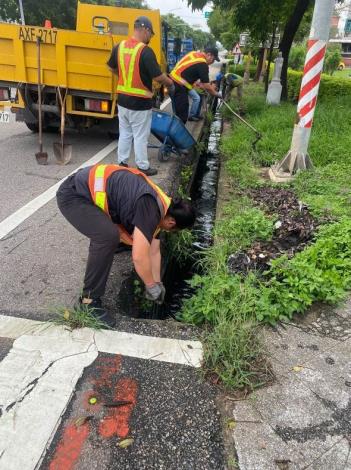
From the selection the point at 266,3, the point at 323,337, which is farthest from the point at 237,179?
the point at 266,3

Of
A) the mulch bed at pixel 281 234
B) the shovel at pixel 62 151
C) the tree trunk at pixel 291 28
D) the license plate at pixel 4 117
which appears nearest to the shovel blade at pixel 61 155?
the shovel at pixel 62 151

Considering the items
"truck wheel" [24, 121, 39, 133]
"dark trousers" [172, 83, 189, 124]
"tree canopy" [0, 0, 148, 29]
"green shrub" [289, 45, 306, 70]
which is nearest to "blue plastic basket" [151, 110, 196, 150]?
"dark trousers" [172, 83, 189, 124]

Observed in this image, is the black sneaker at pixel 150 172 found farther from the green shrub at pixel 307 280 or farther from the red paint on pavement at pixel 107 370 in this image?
the red paint on pavement at pixel 107 370

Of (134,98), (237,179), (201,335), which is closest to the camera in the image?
(201,335)

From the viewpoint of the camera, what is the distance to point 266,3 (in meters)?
10.3

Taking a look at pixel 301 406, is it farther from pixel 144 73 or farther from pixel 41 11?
pixel 41 11

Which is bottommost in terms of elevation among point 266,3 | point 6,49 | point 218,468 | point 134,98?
point 218,468

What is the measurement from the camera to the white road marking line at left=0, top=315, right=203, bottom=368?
236 cm

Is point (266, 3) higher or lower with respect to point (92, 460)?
higher

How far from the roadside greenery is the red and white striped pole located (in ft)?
0.85

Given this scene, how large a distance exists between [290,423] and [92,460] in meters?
0.98

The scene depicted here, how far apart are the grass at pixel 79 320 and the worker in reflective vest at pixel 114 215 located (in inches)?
1.5

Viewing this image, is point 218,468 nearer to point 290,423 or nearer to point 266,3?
point 290,423

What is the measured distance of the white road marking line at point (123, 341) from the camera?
2.36m
